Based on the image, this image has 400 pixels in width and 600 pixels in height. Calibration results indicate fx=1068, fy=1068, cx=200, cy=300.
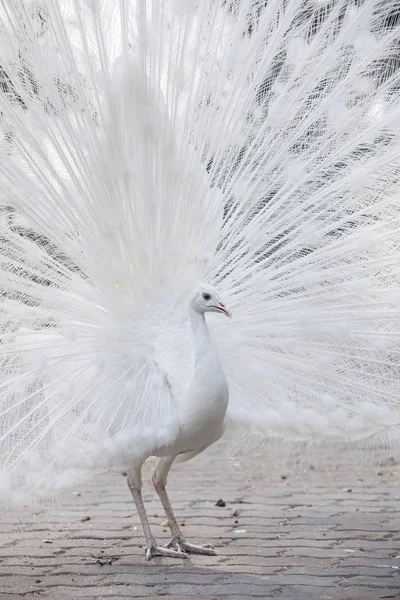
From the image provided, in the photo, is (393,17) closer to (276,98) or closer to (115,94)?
(276,98)

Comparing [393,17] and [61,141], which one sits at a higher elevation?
[393,17]

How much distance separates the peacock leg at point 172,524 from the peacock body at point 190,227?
182mm

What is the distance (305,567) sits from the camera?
459 centimetres

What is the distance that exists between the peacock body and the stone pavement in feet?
1.51

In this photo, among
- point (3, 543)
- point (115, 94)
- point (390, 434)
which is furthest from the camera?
point (3, 543)

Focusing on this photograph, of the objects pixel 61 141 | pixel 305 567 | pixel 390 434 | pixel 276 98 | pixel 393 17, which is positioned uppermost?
pixel 393 17

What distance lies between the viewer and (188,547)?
497cm

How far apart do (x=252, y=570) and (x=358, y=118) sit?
212 centimetres

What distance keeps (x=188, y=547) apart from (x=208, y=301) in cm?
129

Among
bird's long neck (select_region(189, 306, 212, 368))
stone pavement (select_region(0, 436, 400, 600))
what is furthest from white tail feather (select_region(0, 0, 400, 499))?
stone pavement (select_region(0, 436, 400, 600))

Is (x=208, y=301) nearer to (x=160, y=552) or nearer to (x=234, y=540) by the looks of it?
(x=160, y=552)

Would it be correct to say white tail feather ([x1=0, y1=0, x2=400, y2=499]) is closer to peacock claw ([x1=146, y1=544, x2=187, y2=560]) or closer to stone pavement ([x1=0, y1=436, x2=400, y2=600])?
stone pavement ([x1=0, y1=436, x2=400, y2=600])

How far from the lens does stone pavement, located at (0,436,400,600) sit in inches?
170

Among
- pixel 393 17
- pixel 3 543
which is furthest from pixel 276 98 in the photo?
pixel 3 543
